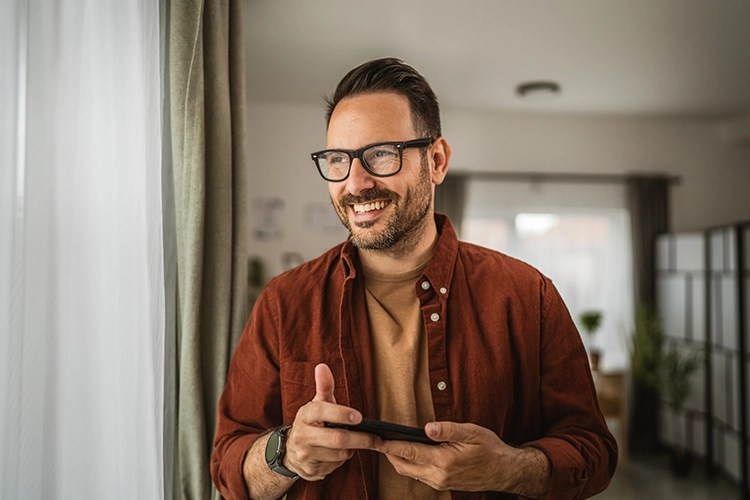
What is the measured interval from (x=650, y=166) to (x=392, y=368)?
5.21m

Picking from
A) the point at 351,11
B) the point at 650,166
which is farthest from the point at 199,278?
the point at 650,166

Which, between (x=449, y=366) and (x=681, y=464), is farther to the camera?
(x=681, y=464)

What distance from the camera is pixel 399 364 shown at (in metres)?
1.34

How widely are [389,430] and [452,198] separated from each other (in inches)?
171

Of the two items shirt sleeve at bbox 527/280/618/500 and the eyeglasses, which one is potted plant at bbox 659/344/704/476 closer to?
shirt sleeve at bbox 527/280/618/500

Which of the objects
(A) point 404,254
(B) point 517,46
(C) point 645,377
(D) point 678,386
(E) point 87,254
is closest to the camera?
(E) point 87,254

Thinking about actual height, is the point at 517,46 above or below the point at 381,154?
above

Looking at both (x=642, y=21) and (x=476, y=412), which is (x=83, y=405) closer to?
(x=476, y=412)

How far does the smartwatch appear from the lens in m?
1.19

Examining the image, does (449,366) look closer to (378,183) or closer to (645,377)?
(378,183)

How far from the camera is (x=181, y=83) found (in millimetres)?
1643

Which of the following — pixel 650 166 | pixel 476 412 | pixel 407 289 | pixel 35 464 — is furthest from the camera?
pixel 650 166

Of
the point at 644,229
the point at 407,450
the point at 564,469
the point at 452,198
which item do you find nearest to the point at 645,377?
the point at 644,229

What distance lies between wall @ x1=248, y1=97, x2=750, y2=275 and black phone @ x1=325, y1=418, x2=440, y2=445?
4152 millimetres
